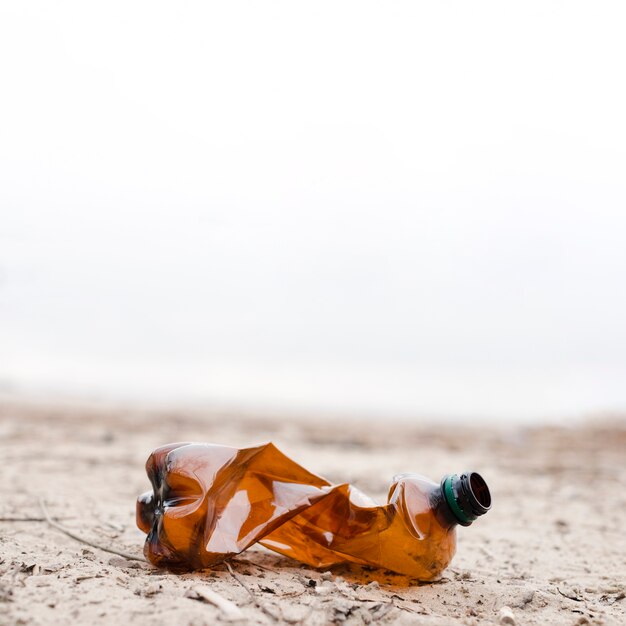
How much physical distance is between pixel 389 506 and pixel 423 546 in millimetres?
162

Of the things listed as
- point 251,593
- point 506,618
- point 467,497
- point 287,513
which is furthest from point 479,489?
point 251,593

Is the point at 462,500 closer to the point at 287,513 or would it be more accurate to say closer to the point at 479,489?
the point at 479,489

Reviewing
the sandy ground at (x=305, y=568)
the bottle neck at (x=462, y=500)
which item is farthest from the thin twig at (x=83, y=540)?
the bottle neck at (x=462, y=500)

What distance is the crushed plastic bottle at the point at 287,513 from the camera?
71.9 inches

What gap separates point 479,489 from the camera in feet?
6.04

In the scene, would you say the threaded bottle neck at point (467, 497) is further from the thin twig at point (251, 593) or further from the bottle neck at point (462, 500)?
the thin twig at point (251, 593)

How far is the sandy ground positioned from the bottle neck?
0.25 metres

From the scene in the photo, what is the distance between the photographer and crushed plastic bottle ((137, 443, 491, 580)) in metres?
1.83

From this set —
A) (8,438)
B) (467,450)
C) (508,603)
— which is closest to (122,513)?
(508,603)

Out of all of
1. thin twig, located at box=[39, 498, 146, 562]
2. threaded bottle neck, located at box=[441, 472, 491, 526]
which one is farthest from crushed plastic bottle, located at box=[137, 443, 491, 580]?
thin twig, located at box=[39, 498, 146, 562]

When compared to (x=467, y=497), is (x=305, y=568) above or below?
below

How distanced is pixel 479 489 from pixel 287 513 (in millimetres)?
576

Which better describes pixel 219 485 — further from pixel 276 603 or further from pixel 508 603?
pixel 508 603

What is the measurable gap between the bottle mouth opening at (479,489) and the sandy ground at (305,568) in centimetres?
31
